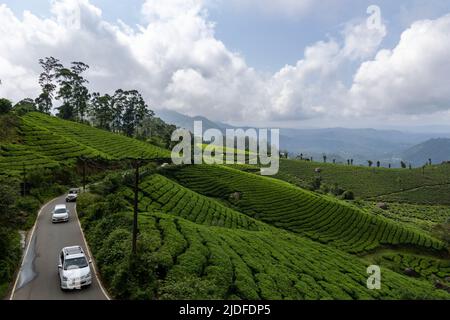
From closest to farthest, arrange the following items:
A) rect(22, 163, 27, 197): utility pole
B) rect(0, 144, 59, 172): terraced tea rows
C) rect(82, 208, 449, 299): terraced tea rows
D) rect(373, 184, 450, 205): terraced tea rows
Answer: rect(82, 208, 449, 299): terraced tea rows < rect(22, 163, 27, 197): utility pole < rect(0, 144, 59, 172): terraced tea rows < rect(373, 184, 450, 205): terraced tea rows

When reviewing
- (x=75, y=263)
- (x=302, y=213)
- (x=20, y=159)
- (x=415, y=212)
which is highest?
(x=20, y=159)

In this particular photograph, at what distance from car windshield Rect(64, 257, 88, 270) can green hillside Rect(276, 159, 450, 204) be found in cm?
12923

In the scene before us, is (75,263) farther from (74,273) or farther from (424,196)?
(424,196)

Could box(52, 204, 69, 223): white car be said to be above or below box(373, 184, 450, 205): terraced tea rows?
above

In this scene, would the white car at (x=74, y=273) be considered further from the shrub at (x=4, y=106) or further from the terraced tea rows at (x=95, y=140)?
the shrub at (x=4, y=106)

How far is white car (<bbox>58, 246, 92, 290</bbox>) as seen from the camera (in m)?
23.2

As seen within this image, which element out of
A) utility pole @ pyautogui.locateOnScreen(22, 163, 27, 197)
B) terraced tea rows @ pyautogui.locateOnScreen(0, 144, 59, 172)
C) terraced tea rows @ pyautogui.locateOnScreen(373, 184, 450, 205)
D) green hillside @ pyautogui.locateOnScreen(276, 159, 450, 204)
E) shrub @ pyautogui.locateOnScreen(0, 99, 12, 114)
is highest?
shrub @ pyautogui.locateOnScreen(0, 99, 12, 114)

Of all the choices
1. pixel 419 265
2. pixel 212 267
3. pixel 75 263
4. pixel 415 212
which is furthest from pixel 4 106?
pixel 415 212

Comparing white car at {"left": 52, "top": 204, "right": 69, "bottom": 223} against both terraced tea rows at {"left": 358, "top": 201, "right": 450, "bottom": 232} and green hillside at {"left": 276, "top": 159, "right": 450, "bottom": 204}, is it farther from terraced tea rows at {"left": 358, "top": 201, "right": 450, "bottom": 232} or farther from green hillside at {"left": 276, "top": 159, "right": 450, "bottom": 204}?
green hillside at {"left": 276, "top": 159, "right": 450, "bottom": 204}

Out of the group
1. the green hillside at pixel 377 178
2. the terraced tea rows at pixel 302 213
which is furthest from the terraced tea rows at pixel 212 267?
the green hillside at pixel 377 178

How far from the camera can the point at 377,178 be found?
581 ft

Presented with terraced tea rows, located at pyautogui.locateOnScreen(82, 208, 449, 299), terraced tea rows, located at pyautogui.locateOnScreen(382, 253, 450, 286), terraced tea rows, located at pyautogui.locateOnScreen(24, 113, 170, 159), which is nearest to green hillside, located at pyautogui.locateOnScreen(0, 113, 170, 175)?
terraced tea rows, located at pyautogui.locateOnScreen(24, 113, 170, 159)

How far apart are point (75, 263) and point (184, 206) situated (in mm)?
31209
